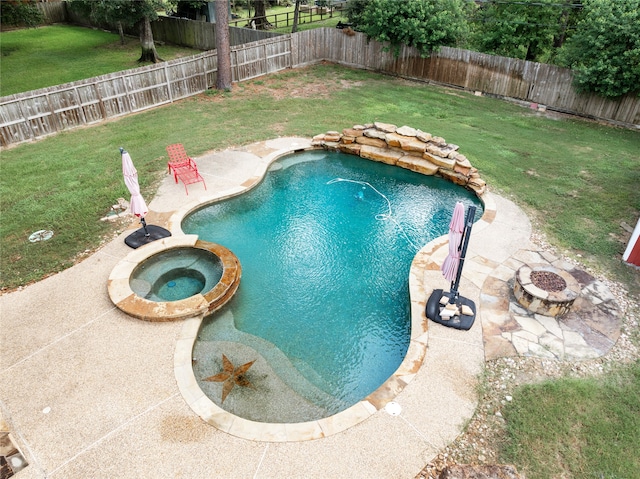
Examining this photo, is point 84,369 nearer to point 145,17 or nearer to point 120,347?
point 120,347

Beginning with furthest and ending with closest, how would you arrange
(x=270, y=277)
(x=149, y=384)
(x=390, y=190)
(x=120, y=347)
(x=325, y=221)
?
(x=390, y=190) → (x=325, y=221) → (x=270, y=277) → (x=120, y=347) → (x=149, y=384)

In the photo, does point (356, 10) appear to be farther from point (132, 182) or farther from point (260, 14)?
point (132, 182)

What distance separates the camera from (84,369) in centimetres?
611

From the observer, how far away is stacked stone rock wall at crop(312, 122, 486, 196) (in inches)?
450

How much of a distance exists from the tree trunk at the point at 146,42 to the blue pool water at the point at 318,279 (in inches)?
484

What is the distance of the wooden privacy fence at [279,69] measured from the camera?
12.8 m

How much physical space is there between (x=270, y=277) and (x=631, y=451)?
602 cm

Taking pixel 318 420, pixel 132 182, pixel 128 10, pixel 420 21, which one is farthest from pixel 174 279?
pixel 128 10

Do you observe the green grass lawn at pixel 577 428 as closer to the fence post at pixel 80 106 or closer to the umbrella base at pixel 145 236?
the umbrella base at pixel 145 236

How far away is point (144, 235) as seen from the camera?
8.75m

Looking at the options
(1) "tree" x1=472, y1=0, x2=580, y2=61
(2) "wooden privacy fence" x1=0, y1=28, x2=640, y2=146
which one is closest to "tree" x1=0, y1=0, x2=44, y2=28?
(2) "wooden privacy fence" x1=0, y1=28, x2=640, y2=146

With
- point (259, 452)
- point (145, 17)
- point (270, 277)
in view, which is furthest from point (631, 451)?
point (145, 17)

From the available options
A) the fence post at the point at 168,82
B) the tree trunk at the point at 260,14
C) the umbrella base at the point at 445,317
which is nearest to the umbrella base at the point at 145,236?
the umbrella base at the point at 445,317

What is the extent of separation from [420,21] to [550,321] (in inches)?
580
